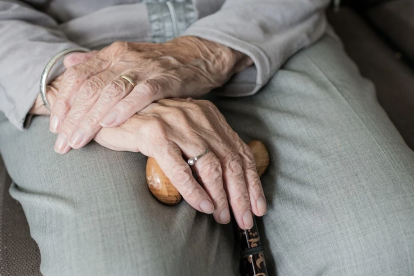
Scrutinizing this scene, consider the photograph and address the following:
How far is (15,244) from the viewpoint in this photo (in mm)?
777

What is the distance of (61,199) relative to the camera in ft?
2.08

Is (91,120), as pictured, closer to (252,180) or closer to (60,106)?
(60,106)

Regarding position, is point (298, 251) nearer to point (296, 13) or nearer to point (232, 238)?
point (232, 238)

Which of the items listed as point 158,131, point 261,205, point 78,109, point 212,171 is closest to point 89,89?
point 78,109

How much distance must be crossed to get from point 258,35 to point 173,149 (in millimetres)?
379

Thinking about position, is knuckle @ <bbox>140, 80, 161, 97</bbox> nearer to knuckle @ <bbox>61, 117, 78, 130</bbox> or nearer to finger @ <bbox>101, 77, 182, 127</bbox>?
finger @ <bbox>101, 77, 182, 127</bbox>

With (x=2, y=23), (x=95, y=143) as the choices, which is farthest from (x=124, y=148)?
(x=2, y=23)

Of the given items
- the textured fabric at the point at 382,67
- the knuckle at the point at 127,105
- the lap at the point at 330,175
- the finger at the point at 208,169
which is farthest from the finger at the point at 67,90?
the textured fabric at the point at 382,67

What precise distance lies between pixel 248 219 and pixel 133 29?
52cm

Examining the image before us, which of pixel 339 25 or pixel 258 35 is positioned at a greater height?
pixel 258 35

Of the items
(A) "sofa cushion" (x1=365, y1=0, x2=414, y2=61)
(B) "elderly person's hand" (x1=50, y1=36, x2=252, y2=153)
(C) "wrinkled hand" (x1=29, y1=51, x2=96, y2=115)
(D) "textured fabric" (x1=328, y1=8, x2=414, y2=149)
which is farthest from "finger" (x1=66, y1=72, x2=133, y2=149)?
(A) "sofa cushion" (x1=365, y1=0, x2=414, y2=61)

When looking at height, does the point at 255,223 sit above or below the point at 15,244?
above

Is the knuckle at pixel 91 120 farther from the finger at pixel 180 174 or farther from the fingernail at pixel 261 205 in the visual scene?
the fingernail at pixel 261 205

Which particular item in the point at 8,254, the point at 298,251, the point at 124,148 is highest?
the point at 124,148
